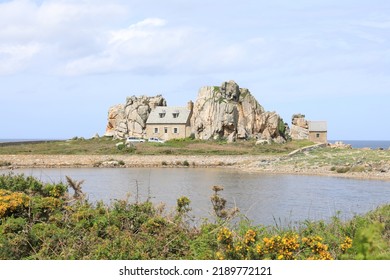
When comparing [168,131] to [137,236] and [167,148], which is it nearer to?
[167,148]

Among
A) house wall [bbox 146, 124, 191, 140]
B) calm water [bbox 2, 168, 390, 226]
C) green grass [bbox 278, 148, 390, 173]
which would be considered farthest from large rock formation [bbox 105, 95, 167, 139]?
calm water [bbox 2, 168, 390, 226]

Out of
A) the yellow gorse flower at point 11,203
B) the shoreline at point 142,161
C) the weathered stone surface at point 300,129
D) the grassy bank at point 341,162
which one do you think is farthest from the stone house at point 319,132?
the yellow gorse flower at point 11,203

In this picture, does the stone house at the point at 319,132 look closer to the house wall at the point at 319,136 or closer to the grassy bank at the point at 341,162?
the house wall at the point at 319,136

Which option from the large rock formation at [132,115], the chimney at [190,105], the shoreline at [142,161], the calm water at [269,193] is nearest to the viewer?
the calm water at [269,193]

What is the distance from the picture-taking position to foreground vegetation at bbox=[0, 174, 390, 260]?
7.33 meters

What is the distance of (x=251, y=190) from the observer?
3084 cm

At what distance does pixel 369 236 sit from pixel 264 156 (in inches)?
2027

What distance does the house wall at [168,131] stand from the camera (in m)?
68.5

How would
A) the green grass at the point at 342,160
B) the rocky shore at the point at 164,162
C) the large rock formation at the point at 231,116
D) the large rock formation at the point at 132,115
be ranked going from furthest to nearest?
1. the large rock formation at the point at 132,115
2. the large rock formation at the point at 231,116
3. the rocky shore at the point at 164,162
4. the green grass at the point at 342,160

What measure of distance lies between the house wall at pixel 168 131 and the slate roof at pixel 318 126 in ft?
63.2

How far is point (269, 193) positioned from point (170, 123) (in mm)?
40964

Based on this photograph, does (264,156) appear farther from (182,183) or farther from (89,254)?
(89,254)

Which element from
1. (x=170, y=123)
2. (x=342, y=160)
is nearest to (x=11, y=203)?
(x=342, y=160)

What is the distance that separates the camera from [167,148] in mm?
59875
